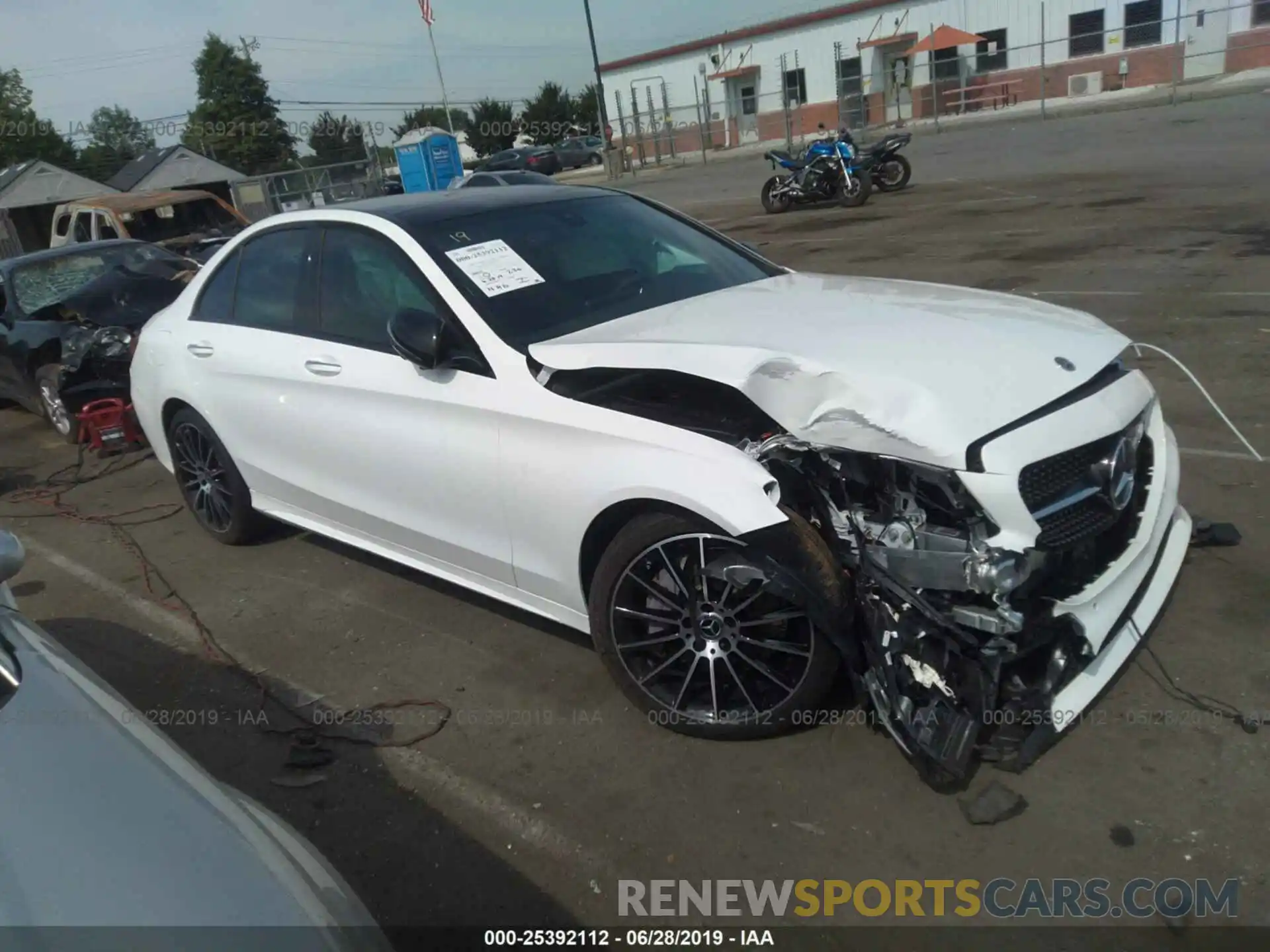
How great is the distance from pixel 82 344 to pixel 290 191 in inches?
795

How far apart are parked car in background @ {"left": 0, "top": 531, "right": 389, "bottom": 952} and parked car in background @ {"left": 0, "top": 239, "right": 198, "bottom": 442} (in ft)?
21.4

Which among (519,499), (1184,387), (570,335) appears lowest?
(1184,387)

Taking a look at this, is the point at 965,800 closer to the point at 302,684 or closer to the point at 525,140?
the point at 302,684

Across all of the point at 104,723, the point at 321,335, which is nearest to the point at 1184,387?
the point at 321,335

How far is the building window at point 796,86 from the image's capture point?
42.5 metres

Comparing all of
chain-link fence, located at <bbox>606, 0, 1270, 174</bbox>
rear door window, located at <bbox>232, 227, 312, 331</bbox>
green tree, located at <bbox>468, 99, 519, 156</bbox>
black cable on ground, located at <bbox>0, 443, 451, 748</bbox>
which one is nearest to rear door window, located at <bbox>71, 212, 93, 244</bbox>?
black cable on ground, located at <bbox>0, 443, 451, 748</bbox>

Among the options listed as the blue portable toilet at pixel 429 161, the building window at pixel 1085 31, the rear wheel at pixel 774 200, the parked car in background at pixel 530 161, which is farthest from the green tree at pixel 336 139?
the rear wheel at pixel 774 200

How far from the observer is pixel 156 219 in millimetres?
15445

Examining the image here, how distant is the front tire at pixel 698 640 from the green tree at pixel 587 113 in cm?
5983

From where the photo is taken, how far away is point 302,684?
3.95 m

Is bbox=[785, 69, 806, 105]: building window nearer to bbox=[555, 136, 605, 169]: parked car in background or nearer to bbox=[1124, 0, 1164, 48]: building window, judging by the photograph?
bbox=[555, 136, 605, 169]: parked car in background

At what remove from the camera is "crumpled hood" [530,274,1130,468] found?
274cm

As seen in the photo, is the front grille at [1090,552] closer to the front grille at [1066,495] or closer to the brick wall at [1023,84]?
the front grille at [1066,495]

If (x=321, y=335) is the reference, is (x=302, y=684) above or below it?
below
